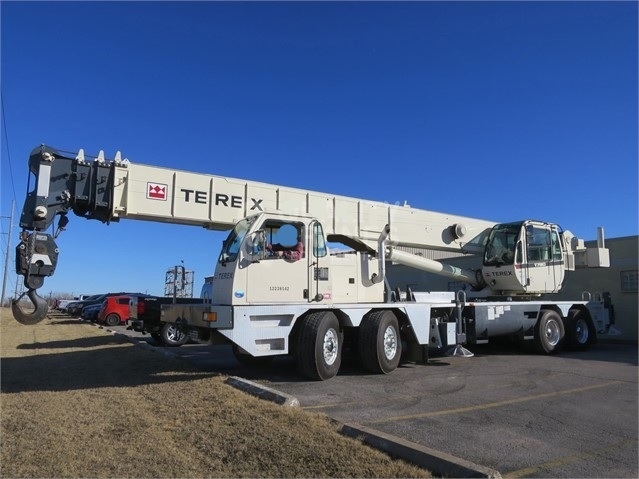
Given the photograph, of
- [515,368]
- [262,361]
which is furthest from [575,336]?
[262,361]

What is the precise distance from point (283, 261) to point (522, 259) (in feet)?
27.6

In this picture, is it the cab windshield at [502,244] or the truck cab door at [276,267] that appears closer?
the truck cab door at [276,267]

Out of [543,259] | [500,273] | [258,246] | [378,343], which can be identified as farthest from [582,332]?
[258,246]

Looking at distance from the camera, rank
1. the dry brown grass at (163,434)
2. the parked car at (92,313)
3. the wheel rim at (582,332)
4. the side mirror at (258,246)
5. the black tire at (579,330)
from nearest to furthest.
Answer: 1. the dry brown grass at (163,434)
2. the side mirror at (258,246)
3. the black tire at (579,330)
4. the wheel rim at (582,332)
5. the parked car at (92,313)

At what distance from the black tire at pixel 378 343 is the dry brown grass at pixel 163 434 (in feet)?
9.91

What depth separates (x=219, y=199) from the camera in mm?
10477

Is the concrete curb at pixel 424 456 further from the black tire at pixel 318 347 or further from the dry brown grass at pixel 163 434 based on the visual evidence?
the black tire at pixel 318 347

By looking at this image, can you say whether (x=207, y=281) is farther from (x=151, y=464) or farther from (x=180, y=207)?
(x=151, y=464)

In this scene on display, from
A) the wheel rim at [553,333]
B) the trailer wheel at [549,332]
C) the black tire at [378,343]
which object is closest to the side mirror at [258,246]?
the black tire at [378,343]

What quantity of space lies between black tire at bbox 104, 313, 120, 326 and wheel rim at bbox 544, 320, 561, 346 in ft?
73.0

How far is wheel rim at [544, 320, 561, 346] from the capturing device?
15398 mm

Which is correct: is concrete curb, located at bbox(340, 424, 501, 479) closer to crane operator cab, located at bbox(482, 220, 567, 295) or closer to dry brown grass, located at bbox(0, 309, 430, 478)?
dry brown grass, located at bbox(0, 309, 430, 478)

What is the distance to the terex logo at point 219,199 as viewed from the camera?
33.2ft

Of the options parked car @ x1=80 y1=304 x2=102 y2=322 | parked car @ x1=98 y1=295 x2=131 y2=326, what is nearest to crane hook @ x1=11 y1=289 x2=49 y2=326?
parked car @ x1=98 y1=295 x2=131 y2=326
